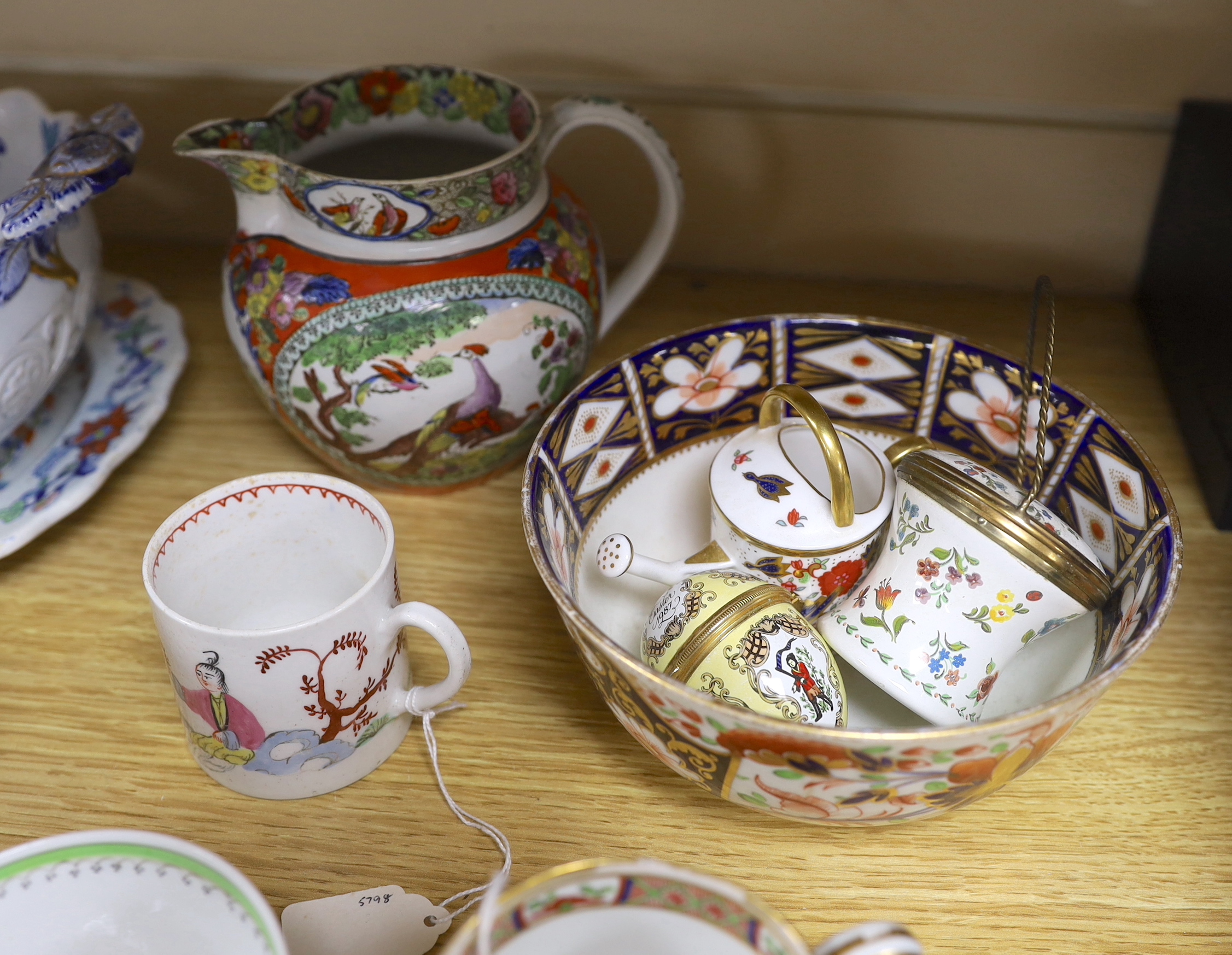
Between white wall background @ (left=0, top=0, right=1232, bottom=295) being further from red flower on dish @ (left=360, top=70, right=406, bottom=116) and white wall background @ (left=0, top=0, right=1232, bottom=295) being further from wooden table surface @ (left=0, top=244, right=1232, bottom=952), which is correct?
wooden table surface @ (left=0, top=244, right=1232, bottom=952)

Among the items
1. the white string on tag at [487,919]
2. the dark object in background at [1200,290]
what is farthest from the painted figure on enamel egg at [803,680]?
the dark object in background at [1200,290]

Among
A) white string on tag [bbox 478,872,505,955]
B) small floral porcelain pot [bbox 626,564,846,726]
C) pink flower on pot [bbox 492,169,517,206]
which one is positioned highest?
pink flower on pot [bbox 492,169,517,206]

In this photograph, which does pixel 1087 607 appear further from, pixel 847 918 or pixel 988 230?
pixel 988 230

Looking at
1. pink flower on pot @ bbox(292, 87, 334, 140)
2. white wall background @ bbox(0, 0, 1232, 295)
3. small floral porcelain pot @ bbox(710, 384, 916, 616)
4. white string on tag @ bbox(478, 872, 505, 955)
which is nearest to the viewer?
white string on tag @ bbox(478, 872, 505, 955)

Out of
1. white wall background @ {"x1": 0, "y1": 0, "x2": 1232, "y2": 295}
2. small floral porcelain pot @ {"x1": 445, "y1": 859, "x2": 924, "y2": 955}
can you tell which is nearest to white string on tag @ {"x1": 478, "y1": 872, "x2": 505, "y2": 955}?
small floral porcelain pot @ {"x1": 445, "y1": 859, "x2": 924, "y2": 955}

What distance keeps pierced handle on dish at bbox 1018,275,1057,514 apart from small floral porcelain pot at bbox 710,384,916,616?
0.06 meters

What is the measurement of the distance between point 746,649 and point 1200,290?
17.2 inches

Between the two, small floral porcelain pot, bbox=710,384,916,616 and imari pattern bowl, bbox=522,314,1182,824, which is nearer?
imari pattern bowl, bbox=522,314,1182,824

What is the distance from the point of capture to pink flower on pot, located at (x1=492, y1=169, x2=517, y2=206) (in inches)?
22.1

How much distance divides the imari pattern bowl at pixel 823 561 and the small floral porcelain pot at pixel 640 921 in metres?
0.09

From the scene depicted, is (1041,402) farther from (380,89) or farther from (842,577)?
(380,89)

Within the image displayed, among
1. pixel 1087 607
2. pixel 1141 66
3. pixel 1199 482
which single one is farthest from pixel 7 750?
pixel 1141 66

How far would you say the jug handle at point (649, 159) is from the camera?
0.60 meters

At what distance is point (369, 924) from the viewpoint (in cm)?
45
